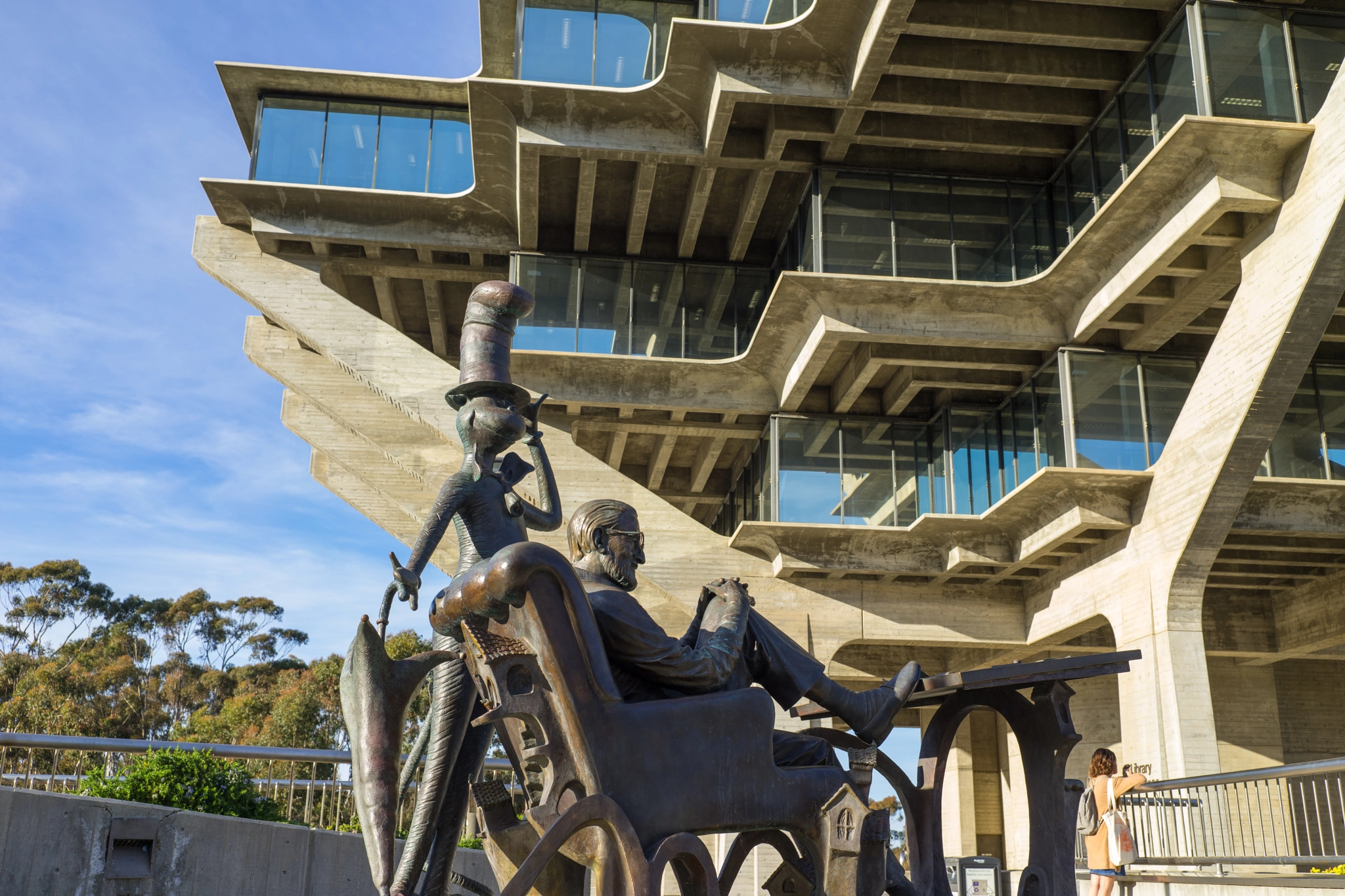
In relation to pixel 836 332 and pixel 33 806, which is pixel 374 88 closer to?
pixel 836 332

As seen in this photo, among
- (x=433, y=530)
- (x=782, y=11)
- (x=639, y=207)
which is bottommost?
(x=433, y=530)

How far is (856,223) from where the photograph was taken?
57.1ft

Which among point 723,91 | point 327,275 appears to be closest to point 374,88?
point 327,275

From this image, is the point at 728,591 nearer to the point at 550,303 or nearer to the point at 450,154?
the point at 550,303

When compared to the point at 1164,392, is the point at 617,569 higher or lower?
lower

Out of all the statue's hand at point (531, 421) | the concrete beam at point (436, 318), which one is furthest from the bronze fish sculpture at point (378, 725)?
the concrete beam at point (436, 318)

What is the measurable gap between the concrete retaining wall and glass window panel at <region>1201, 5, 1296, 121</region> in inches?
503

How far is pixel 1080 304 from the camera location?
54.3 ft

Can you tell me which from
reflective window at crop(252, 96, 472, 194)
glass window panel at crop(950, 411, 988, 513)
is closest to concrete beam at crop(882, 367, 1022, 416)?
glass window panel at crop(950, 411, 988, 513)

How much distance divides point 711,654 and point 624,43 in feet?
49.4

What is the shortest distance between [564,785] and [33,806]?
344cm

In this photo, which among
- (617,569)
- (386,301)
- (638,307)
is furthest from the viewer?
(386,301)

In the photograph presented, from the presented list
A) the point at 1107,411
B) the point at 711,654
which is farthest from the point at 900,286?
the point at 711,654

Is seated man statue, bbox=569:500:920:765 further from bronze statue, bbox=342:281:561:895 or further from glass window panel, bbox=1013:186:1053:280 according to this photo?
glass window panel, bbox=1013:186:1053:280
